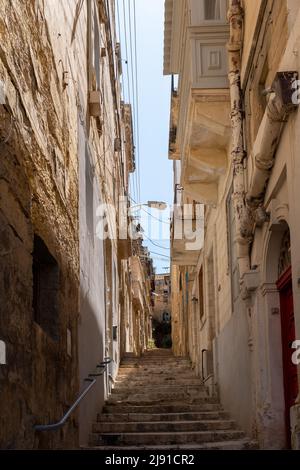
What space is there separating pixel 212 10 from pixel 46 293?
675cm

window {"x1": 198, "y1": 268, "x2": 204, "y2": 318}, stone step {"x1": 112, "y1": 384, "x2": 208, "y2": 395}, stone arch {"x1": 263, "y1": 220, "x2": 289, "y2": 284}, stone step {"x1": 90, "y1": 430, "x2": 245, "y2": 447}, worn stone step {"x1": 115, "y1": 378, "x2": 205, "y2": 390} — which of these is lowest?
stone step {"x1": 90, "y1": 430, "x2": 245, "y2": 447}

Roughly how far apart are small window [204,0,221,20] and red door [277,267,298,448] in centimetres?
485

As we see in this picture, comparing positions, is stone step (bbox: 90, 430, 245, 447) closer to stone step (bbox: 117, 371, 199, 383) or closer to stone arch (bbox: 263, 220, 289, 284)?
stone arch (bbox: 263, 220, 289, 284)

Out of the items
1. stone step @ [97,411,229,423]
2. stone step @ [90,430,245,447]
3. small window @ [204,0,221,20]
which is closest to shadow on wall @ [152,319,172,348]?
stone step @ [97,411,229,423]

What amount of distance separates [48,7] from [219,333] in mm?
7662

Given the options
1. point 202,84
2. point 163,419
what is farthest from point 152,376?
point 202,84

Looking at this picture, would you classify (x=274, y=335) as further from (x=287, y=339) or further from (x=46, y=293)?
(x=46, y=293)

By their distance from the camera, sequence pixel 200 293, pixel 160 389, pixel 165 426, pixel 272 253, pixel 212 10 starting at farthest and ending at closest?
pixel 200 293
pixel 160 389
pixel 212 10
pixel 165 426
pixel 272 253

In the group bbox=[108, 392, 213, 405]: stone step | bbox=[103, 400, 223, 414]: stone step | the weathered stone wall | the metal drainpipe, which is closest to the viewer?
the weathered stone wall

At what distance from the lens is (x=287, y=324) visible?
8.90 metres

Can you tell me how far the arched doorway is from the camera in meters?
8.58

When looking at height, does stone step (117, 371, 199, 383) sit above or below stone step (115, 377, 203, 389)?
above
